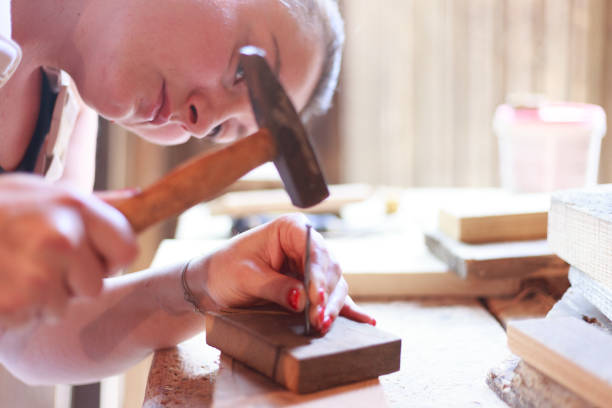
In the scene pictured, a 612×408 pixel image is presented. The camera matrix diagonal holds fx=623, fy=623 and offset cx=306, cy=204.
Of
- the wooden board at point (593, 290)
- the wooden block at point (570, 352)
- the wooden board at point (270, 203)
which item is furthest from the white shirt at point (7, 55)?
the wooden board at point (270, 203)

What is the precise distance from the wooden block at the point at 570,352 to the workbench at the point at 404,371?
0.30 ft

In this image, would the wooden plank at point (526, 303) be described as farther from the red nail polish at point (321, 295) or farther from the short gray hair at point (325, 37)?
the short gray hair at point (325, 37)

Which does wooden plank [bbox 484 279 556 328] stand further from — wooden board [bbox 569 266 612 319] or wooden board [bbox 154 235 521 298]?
wooden board [bbox 569 266 612 319]

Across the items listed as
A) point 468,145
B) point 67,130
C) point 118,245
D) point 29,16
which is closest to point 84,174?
point 67,130

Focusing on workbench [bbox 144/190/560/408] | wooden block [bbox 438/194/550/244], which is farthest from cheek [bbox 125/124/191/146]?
wooden block [bbox 438/194/550/244]

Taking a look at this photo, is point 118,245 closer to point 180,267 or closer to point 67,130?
point 180,267

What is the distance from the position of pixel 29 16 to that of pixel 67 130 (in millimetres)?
306

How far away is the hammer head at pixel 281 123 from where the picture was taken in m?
0.75

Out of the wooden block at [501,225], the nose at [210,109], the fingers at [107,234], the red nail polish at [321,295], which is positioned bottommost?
the wooden block at [501,225]

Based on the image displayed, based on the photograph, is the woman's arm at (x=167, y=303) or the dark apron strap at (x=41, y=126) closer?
the woman's arm at (x=167, y=303)

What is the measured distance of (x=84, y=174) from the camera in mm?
1583

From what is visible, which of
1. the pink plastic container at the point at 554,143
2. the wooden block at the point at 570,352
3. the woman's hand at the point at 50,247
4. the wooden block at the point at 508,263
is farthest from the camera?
the pink plastic container at the point at 554,143

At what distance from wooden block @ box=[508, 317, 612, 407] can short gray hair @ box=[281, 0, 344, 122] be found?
2.30 ft

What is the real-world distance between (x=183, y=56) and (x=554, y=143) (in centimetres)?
109
